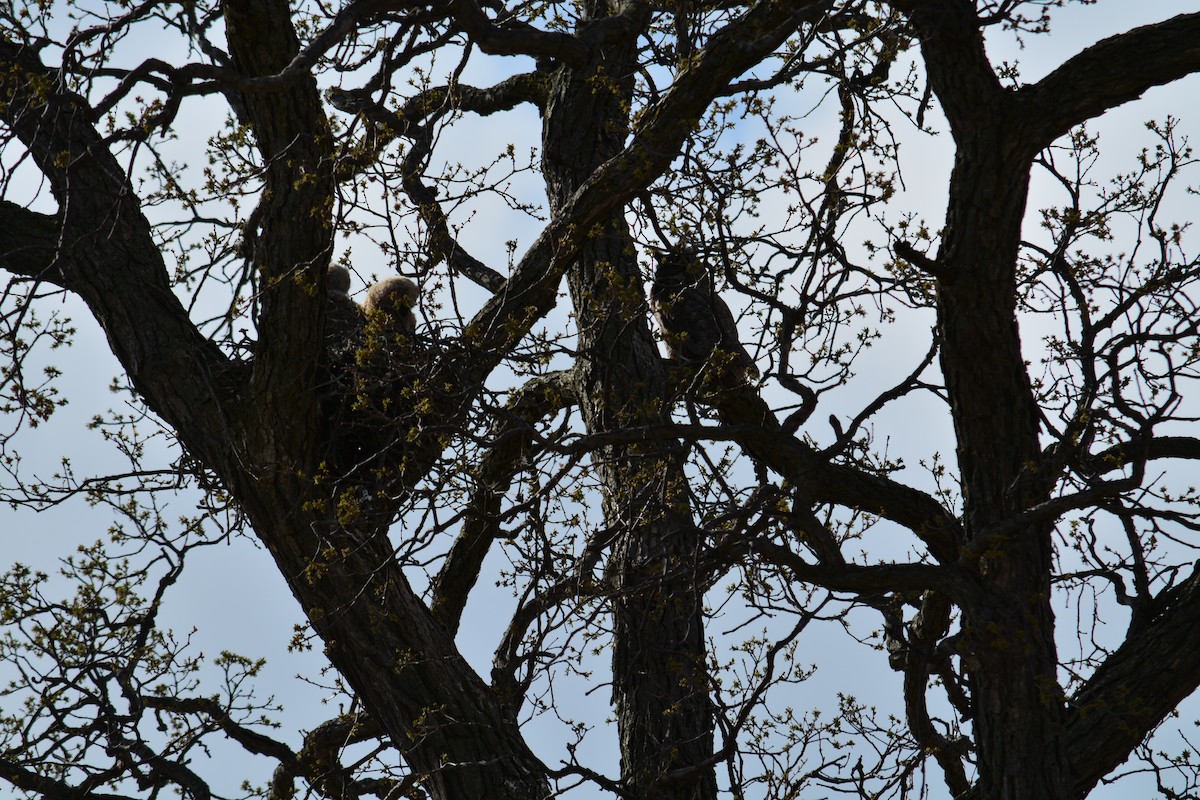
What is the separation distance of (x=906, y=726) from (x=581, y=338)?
9.04ft

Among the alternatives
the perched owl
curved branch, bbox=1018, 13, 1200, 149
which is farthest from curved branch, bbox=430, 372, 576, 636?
curved branch, bbox=1018, 13, 1200, 149

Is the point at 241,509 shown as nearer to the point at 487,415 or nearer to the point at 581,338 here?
the point at 487,415

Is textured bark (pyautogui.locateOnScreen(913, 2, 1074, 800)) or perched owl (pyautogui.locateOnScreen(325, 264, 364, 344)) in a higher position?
perched owl (pyautogui.locateOnScreen(325, 264, 364, 344))

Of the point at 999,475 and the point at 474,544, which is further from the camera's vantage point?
the point at 474,544

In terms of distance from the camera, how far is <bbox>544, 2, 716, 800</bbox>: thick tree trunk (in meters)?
5.32

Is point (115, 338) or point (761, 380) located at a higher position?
point (115, 338)

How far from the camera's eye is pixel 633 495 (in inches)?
223

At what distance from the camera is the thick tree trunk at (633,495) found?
17.5ft

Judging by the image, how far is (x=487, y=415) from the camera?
16.8 ft

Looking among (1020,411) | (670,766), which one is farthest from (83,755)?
(1020,411)

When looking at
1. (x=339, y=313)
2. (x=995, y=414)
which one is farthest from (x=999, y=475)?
(x=339, y=313)

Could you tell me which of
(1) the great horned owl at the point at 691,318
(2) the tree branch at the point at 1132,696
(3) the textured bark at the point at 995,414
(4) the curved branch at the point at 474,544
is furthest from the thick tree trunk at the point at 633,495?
(2) the tree branch at the point at 1132,696

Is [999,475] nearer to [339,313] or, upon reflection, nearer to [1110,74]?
[1110,74]

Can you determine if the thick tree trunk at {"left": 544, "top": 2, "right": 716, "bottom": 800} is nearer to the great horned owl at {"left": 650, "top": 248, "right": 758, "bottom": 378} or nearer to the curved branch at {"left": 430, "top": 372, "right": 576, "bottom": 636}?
the great horned owl at {"left": 650, "top": 248, "right": 758, "bottom": 378}
